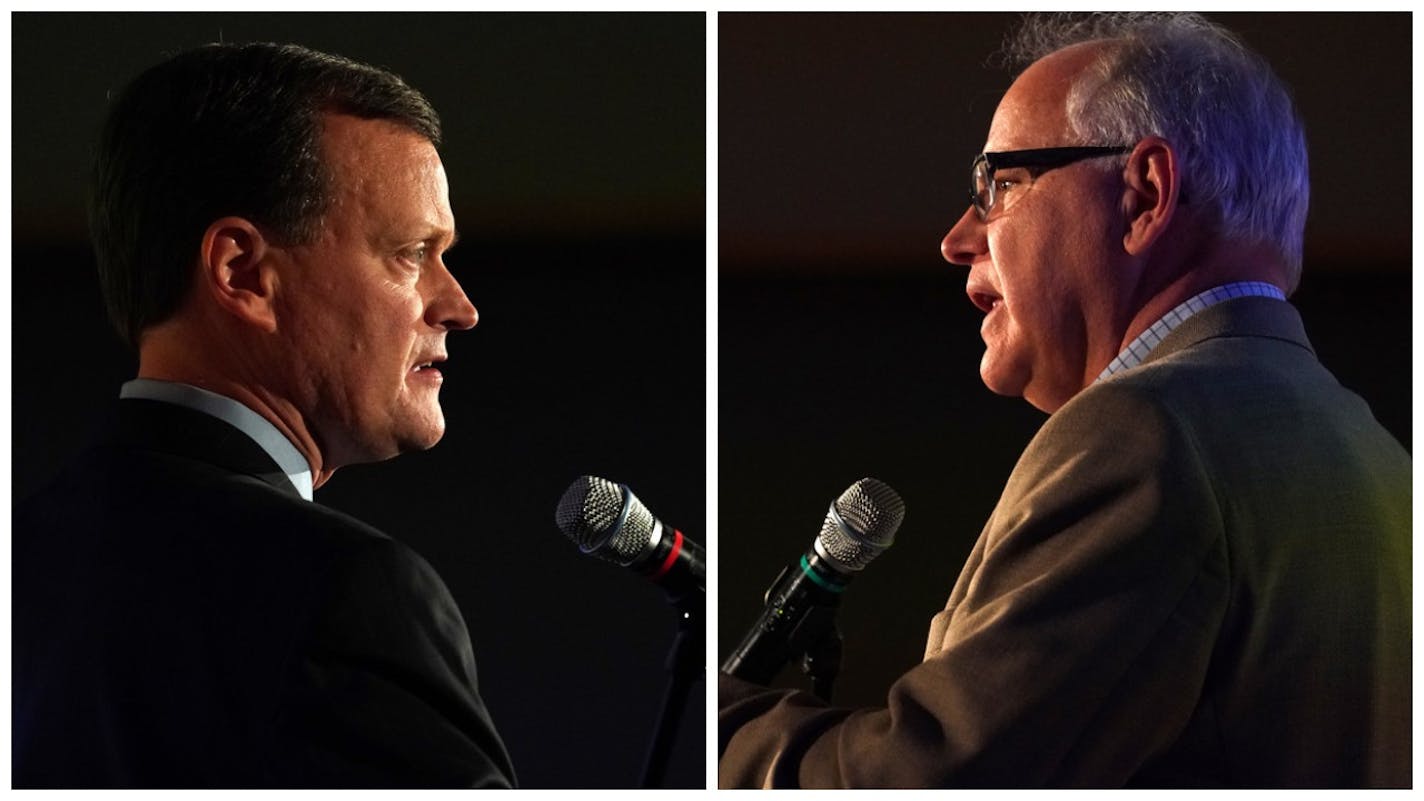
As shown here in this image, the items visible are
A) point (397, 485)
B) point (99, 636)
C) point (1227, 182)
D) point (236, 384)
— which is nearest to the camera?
point (99, 636)

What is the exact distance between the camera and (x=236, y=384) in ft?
8.32

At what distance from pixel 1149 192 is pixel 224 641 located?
1396 mm

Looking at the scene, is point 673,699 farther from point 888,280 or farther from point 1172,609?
point 888,280

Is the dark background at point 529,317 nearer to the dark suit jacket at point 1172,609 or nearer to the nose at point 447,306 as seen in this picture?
the nose at point 447,306

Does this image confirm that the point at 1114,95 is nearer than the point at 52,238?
Yes

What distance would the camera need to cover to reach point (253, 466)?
8.09 ft

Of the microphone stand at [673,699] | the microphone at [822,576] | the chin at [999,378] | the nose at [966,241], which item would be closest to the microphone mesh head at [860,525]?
the microphone at [822,576]

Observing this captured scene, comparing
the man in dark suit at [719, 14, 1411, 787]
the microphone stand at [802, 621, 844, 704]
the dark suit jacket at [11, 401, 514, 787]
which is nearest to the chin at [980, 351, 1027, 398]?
the man in dark suit at [719, 14, 1411, 787]

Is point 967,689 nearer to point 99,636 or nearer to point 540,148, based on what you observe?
point 99,636

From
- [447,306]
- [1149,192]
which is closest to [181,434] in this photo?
[447,306]

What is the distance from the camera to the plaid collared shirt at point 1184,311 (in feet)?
8.82

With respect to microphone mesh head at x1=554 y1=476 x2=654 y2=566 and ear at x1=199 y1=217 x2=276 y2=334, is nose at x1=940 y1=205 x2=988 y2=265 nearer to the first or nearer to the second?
microphone mesh head at x1=554 y1=476 x2=654 y2=566

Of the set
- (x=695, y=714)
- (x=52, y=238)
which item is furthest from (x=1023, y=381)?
(x=52, y=238)

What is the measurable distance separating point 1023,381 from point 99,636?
53.2 inches
